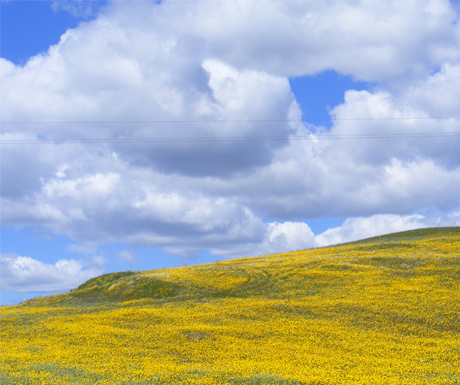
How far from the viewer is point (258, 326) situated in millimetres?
34531

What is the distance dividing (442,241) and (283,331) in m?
39.2

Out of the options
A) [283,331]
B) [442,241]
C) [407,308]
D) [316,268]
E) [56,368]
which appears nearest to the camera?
→ [56,368]

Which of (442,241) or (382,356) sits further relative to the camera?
(442,241)

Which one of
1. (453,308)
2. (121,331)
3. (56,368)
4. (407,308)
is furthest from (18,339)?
(453,308)

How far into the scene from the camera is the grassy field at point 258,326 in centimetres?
2433

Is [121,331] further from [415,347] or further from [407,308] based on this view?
[407,308]

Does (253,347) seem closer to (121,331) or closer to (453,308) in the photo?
(121,331)

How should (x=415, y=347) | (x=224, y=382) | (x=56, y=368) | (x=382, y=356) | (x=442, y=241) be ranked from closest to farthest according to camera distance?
1. (x=224, y=382)
2. (x=56, y=368)
3. (x=382, y=356)
4. (x=415, y=347)
5. (x=442, y=241)

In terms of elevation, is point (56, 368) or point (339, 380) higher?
point (56, 368)

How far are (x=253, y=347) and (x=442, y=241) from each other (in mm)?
43381

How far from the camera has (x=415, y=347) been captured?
30.3 meters

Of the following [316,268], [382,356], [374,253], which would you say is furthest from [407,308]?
[374,253]

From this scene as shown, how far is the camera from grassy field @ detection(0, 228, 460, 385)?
2433 cm

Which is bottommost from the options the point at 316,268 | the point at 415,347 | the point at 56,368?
the point at 415,347
